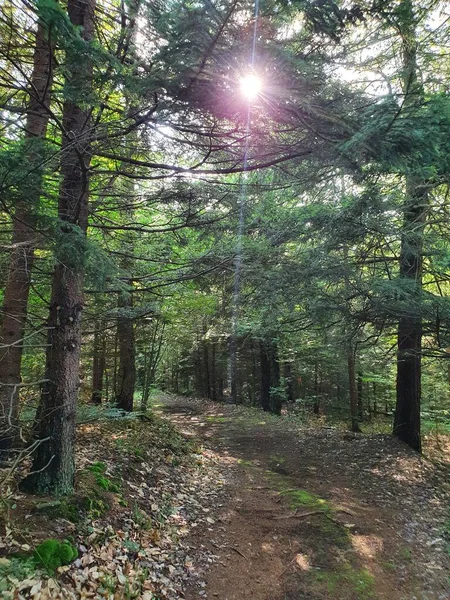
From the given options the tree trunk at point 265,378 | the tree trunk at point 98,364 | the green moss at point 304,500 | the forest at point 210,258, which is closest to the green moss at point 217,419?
the forest at point 210,258

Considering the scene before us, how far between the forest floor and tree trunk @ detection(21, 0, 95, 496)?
0.34 meters

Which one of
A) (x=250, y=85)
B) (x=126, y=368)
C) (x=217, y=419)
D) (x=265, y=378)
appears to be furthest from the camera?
(x=265, y=378)

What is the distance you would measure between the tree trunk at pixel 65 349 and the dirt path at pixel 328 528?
206cm

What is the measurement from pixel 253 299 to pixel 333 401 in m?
14.3

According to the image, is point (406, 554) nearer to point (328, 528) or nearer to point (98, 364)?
point (328, 528)

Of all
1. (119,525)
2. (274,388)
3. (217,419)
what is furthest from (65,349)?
(274,388)

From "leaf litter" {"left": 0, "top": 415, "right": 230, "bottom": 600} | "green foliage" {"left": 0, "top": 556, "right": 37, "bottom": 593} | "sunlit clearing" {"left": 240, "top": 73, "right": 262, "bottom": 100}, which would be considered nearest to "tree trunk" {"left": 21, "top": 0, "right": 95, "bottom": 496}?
"leaf litter" {"left": 0, "top": 415, "right": 230, "bottom": 600}

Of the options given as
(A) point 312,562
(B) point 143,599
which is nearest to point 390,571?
(A) point 312,562

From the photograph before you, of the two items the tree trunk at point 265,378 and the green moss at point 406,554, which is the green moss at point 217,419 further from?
the green moss at point 406,554

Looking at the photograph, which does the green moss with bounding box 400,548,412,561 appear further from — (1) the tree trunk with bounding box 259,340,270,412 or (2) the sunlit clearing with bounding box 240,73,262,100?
(1) the tree trunk with bounding box 259,340,270,412

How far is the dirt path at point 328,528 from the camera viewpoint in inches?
165

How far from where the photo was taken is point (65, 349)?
14.8ft

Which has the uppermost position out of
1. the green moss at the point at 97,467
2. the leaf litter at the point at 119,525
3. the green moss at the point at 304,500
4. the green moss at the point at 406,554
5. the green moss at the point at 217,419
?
the green moss at the point at 97,467

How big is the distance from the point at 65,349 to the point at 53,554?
2.12 metres
